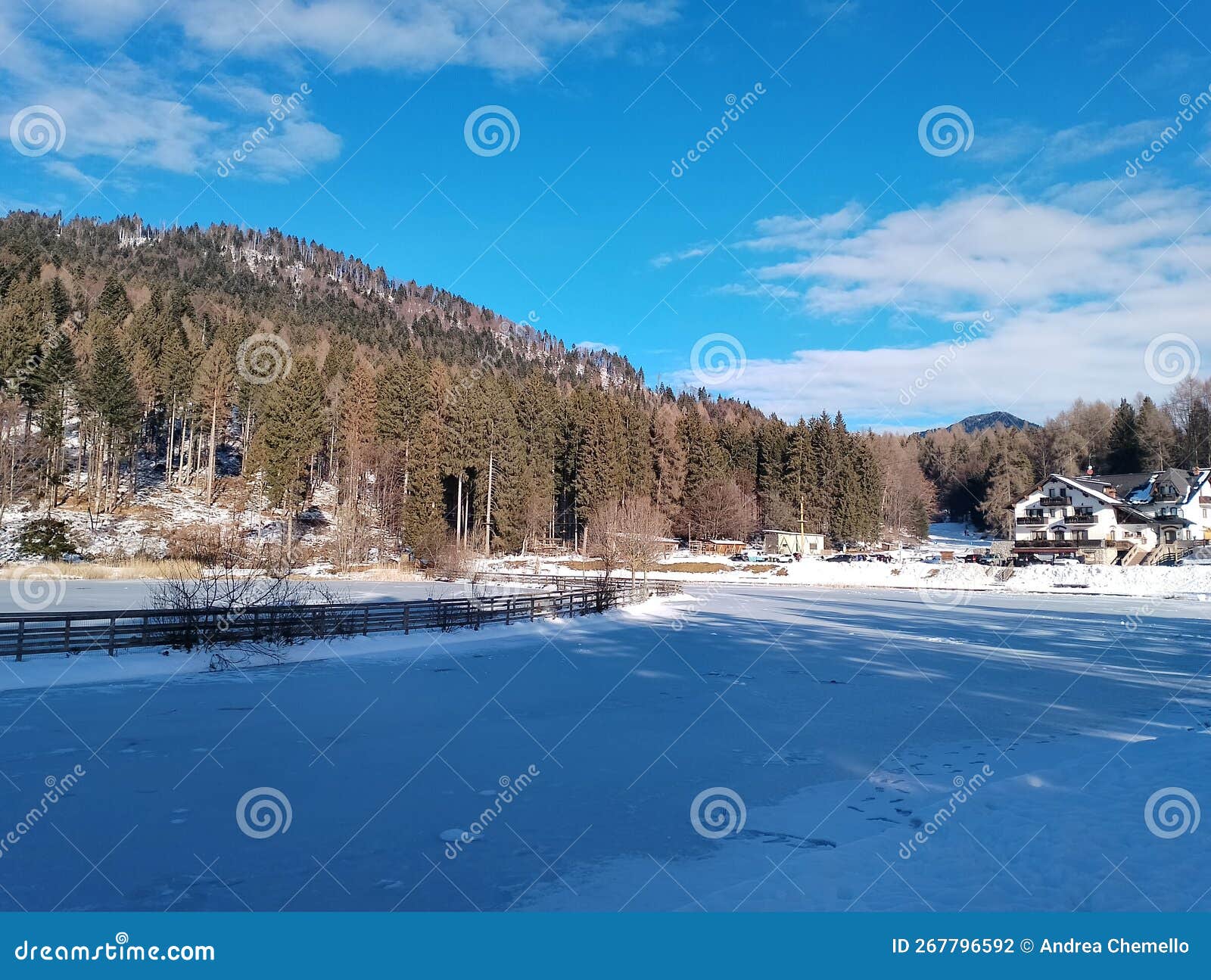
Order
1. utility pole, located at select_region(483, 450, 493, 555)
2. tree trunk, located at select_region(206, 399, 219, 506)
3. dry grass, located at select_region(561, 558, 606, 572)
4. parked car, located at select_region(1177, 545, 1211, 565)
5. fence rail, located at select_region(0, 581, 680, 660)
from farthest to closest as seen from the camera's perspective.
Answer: tree trunk, located at select_region(206, 399, 219, 506)
utility pole, located at select_region(483, 450, 493, 555)
dry grass, located at select_region(561, 558, 606, 572)
parked car, located at select_region(1177, 545, 1211, 565)
fence rail, located at select_region(0, 581, 680, 660)

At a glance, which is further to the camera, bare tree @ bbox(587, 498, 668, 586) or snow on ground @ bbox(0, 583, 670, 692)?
bare tree @ bbox(587, 498, 668, 586)

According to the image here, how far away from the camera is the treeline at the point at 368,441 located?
58.7m

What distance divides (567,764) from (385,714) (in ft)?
14.2

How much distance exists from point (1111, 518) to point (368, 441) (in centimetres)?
6484

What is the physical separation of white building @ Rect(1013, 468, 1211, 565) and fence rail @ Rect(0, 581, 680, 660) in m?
55.9

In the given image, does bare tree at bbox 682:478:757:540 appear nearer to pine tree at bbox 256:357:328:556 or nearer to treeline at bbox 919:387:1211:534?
treeline at bbox 919:387:1211:534

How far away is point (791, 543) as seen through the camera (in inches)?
2876

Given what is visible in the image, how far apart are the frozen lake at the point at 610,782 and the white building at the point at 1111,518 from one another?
178 feet

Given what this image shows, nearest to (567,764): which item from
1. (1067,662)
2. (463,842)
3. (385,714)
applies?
(463,842)

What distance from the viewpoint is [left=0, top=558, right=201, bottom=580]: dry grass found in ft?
130

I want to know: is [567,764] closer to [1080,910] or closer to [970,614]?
[1080,910]

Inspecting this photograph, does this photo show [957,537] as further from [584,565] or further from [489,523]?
[489,523]

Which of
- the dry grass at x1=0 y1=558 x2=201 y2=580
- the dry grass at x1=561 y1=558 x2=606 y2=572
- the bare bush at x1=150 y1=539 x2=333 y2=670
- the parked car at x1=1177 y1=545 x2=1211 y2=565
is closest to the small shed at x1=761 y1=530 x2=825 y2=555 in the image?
the dry grass at x1=561 y1=558 x2=606 y2=572

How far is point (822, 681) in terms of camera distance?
→ 1680 cm
